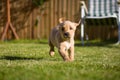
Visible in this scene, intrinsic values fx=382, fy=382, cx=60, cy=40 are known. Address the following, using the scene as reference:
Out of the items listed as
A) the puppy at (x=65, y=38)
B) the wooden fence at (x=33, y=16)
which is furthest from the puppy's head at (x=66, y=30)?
the wooden fence at (x=33, y=16)

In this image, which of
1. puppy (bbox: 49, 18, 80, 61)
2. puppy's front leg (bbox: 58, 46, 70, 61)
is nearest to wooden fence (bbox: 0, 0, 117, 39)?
puppy (bbox: 49, 18, 80, 61)

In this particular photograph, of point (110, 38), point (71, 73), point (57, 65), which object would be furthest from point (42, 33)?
point (71, 73)

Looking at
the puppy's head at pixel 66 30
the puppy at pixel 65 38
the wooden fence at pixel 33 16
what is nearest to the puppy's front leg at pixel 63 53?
the puppy at pixel 65 38

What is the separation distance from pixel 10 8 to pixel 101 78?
837 centimetres

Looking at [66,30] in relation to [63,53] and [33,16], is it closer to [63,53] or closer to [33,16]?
[63,53]

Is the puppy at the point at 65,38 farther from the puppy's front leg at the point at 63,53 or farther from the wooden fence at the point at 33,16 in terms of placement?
the wooden fence at the point at 33,16

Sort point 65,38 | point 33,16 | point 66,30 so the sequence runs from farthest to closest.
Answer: point 33,16 → point 65,38 → point 66,30

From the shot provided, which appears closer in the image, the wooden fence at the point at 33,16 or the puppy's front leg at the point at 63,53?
the puppy's front leg at the point at 63,53

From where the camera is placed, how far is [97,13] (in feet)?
33.1

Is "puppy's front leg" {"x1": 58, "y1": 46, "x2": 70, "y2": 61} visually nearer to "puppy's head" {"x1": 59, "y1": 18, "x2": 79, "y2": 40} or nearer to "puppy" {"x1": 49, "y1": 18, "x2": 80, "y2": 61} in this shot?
"puppy" {"x1": 49, "y1": 18, "x2": 80, "y2": 61}

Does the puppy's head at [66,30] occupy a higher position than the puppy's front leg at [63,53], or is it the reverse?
the puppy's head at [66,30]

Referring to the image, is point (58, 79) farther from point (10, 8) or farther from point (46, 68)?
point (10, 8)

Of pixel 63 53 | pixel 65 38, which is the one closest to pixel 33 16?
pixel 65 38

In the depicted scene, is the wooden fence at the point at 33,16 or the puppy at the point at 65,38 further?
the wooden fence at the point at 33,16
